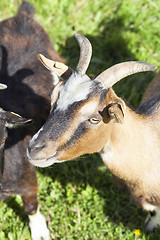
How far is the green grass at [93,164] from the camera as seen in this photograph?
13.6 ft

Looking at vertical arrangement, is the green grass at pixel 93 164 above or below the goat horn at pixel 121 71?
below

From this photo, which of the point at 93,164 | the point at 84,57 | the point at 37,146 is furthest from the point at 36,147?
the point at 93,164

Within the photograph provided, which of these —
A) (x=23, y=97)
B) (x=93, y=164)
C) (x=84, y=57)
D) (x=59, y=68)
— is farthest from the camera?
(x=93, y=164)

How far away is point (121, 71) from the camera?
2676 mm

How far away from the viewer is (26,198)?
379 cm

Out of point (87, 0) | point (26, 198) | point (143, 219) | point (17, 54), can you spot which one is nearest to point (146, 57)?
point (87, 0)

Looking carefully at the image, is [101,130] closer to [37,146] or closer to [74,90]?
[74,90]

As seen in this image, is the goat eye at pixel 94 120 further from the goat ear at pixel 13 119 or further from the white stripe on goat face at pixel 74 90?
the goat ear at pixel 13 119

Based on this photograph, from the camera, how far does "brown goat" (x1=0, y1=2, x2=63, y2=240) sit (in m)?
3.54

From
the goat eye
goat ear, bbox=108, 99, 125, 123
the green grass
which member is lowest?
the green grass

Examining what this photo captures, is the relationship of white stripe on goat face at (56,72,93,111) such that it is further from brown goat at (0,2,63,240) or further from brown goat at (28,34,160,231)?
brown goat at (0,2,63,240)

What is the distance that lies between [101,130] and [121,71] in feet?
1.73

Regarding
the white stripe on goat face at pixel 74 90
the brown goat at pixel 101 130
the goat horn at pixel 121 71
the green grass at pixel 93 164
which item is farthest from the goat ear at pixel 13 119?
the green grass at pixel 93 164

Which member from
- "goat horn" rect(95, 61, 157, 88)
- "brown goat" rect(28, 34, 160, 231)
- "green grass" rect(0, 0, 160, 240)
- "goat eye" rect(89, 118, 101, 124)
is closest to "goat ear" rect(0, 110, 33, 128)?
"brown goat" rect(28, 34, 160, 231)
